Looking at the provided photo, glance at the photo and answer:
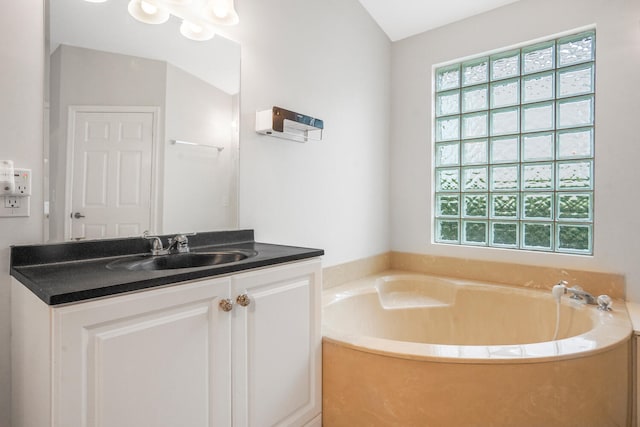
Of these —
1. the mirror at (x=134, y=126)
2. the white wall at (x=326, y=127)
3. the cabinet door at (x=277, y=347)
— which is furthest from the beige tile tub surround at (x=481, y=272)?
the mirror at (x=134, y=126)

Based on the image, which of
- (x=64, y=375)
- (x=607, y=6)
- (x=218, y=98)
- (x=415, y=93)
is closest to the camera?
(x=64, y=375)

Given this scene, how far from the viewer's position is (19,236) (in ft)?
3.93

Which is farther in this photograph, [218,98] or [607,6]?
[607,6]

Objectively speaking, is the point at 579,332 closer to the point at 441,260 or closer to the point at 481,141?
the point at 441,260

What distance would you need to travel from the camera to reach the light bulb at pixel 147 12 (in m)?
1.49

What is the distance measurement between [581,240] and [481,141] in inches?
36.4

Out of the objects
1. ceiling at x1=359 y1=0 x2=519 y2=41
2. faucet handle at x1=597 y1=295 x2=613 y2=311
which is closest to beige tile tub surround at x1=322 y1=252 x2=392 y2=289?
faucet handle at x1=597 y1=295 x2=613 y2=311

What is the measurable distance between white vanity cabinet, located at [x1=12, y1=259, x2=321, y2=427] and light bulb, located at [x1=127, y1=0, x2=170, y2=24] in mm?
1145

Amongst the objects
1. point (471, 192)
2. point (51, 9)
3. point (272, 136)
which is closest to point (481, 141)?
point (471, 192)

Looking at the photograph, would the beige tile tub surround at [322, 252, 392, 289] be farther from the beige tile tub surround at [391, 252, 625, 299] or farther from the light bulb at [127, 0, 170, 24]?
the light bulb at [127, 0, 170, 24]

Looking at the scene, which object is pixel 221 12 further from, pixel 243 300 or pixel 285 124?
pixel 243 300

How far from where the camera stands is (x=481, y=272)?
2.59 meters

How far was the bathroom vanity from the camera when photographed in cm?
88

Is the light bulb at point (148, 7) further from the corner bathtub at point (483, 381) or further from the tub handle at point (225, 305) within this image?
the corner bathtub at point (483, 381)
